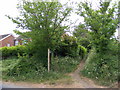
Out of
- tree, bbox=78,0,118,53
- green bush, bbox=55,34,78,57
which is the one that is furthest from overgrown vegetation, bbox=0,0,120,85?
green bush, bbox=55,34,78,57

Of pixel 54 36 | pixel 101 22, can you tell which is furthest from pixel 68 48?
pixel 101 22

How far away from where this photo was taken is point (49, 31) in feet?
19.8

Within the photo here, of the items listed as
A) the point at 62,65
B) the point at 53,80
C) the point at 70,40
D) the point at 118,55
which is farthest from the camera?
the point at 70,40

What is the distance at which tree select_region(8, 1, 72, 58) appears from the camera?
5.78 m

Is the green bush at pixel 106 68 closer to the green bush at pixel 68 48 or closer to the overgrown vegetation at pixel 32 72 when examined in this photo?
the overgrown vegetation at pixel 32 72

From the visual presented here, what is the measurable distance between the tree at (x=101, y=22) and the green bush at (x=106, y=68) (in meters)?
0.42

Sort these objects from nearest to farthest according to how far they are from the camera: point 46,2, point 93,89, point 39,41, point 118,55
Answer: point 93,89 < point 46,2 < point 39,41 < point 118,55

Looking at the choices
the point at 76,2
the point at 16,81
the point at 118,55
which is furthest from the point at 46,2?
the point at 118,55

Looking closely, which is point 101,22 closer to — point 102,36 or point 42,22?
point 102,36

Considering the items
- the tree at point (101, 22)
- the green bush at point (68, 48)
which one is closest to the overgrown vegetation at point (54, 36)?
the tree at point (101, 22)

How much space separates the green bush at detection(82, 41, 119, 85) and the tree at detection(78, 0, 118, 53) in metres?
0.42

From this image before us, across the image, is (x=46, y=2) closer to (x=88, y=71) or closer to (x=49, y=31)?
(x=49, y=31)

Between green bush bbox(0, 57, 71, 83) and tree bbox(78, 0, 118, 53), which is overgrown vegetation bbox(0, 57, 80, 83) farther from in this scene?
tree bbox(78, 0, 118, 53)

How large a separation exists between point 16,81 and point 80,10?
5144 millimetres
